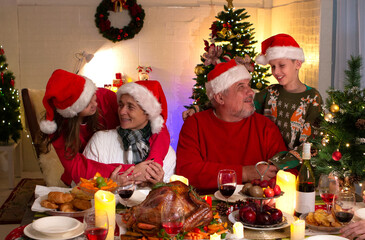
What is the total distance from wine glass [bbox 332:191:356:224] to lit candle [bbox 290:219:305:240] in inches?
7.7

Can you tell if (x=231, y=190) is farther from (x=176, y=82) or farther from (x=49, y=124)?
(x=176, y=82)

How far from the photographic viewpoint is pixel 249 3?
22.0 ft

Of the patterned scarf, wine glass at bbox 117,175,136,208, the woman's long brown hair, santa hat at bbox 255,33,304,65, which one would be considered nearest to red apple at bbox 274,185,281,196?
Answer: wine glass at bbox 117,175,136,208

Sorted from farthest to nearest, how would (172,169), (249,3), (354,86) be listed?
(249,3), (172,169), (354,86)

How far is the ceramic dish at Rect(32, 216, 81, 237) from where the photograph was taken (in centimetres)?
164

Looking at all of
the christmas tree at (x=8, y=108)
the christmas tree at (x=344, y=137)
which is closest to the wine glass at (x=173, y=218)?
the christmas tree at (x=344, y=137)

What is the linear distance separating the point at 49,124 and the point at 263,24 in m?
4.80

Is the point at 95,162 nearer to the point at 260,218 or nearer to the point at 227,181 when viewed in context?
the point at 227,181

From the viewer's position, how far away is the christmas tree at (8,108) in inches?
224

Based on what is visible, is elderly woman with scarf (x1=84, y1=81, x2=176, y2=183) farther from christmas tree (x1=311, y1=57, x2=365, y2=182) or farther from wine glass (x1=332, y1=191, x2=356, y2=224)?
wine glass (x1=332, y1=191, x2=356, y2=224)

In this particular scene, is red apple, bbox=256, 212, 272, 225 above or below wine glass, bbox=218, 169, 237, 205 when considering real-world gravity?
below

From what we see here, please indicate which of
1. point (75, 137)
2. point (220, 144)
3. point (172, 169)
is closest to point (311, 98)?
point (220, 144)

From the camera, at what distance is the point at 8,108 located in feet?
18.7

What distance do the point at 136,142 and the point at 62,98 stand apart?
54cm
